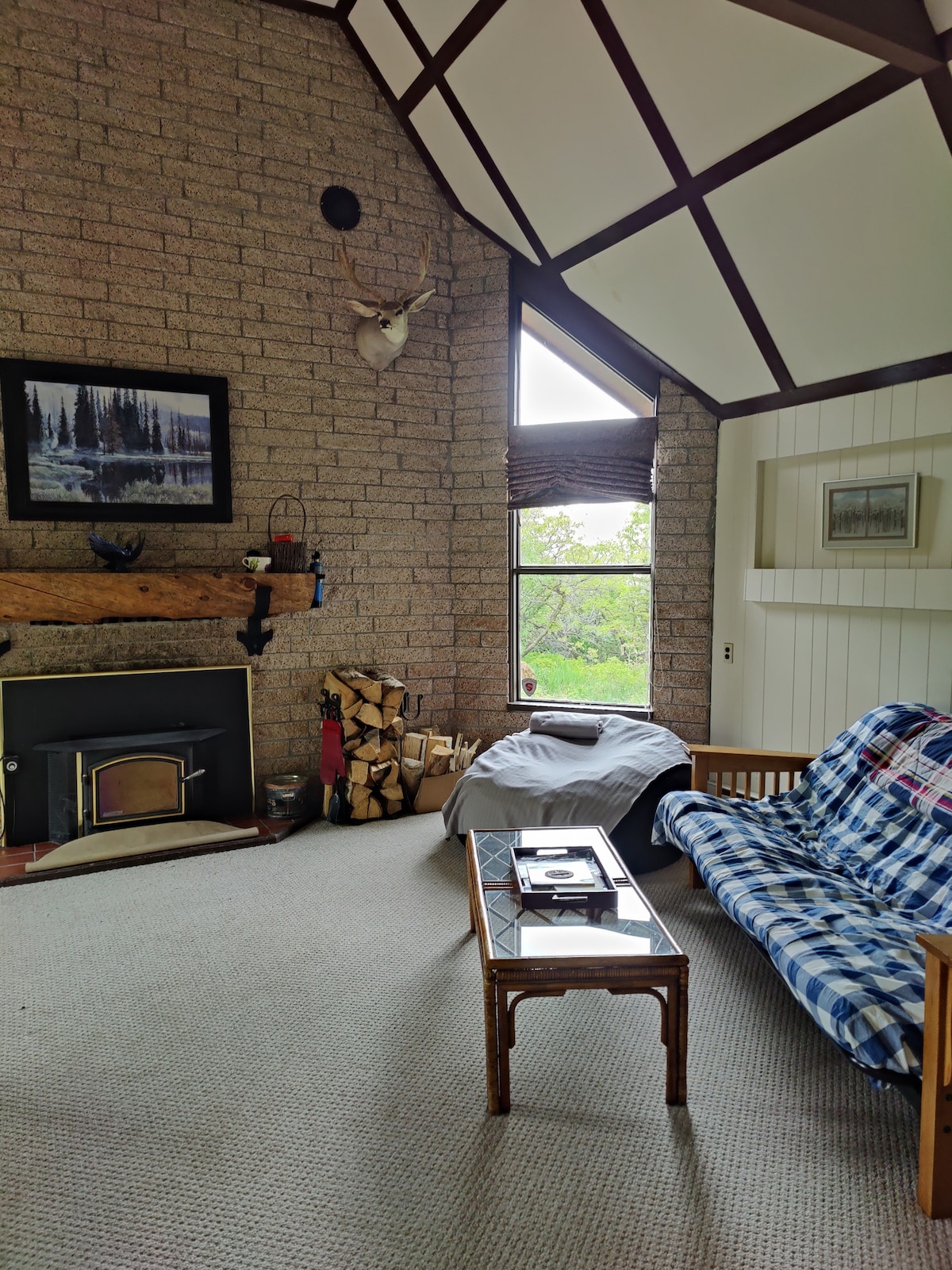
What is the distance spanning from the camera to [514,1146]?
6.54 ft

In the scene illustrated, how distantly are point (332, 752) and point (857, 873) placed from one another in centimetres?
262

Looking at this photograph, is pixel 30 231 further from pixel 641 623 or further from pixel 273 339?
pixel 641 623

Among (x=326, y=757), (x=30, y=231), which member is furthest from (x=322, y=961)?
(x=30, y=231)

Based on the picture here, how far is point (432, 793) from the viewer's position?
15.1 ft

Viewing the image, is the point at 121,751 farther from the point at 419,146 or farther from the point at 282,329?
the point at 419,146

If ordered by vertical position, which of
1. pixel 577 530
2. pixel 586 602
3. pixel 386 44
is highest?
pixel 386 44

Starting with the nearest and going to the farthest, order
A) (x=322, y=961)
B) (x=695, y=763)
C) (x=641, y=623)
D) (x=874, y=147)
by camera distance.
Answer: (x=874, y=147) < (x=322, y=961) < (x=695, y=763) < (x=641, y=623)

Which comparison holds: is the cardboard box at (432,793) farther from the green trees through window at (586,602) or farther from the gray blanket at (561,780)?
the green trees through window at (586,602)

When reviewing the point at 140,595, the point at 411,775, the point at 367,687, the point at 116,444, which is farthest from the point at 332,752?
the point at 116,444

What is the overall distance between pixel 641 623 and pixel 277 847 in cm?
241

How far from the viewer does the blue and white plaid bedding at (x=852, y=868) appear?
1.90 metres

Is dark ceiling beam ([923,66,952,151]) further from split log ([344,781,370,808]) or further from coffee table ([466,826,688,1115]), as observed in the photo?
split log ([344,781,370,808])

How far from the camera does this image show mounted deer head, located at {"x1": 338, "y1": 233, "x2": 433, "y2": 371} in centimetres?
423

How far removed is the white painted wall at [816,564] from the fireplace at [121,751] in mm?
2717
